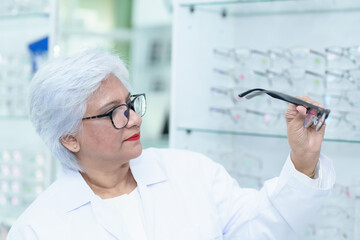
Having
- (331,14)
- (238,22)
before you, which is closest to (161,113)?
(238,22)

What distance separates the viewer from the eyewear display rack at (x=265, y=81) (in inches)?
66.4

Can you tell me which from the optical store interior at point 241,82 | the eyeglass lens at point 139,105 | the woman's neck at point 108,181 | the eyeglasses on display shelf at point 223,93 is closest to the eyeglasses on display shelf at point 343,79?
the optical store interior at point 241,82

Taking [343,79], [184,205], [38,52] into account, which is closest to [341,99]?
[343,79]

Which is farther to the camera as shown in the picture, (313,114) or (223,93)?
(223,93)

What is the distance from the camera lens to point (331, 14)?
1748 mm

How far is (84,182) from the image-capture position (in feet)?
5.09

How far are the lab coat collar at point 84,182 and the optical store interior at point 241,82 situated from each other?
0.26 meters

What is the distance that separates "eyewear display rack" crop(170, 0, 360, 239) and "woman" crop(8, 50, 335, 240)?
0.31 meters

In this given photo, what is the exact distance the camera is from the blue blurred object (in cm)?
229

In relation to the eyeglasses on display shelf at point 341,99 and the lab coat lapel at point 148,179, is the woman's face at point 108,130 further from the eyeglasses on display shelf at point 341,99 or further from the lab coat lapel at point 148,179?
the eyeglasses on display shelf at point 341,99

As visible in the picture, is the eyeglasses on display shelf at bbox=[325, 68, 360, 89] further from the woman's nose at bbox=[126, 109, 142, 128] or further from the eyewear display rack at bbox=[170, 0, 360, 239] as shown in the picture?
the woman's nose at bbox=[126, 109, 142, 128]

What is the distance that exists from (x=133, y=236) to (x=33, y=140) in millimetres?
1251

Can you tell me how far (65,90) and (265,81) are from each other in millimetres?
831

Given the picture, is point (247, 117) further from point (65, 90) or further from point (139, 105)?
point (65, 90)
